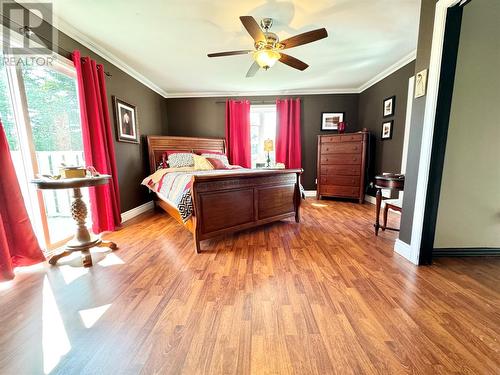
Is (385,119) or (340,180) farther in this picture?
(340,180)

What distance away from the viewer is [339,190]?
4379 mm

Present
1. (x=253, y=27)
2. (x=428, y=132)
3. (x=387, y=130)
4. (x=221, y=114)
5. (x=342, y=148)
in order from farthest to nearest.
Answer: (x=221, y=114) < (x=342, y=148) < (x=387, y=130) < (x=253, y=27) < (x=428, y=132)

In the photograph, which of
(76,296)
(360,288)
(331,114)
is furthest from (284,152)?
(76,296)

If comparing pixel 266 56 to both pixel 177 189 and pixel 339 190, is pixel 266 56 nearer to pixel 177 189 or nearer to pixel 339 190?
pixel 177 189

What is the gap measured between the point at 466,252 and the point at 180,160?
13.2 ft

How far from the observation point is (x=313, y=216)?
3408mm

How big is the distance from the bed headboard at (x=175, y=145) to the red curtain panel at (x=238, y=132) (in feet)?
0.70

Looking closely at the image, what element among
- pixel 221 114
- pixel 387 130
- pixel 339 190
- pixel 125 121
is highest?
pixel 221 114

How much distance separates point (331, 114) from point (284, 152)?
4.63 ft

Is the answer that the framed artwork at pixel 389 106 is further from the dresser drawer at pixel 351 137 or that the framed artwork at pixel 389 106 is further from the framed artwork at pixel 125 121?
the framed artwork at pixel 125 121

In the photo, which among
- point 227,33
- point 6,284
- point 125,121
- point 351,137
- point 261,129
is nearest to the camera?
point 6,284

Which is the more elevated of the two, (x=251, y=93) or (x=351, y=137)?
(x=251, y=93)

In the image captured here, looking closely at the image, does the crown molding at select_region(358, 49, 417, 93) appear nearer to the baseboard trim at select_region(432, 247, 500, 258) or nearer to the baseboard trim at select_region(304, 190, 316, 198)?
the baseboard trim at select_region(304, 190, 316, 198)

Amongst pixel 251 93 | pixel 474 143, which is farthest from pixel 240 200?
pixel 251 93
